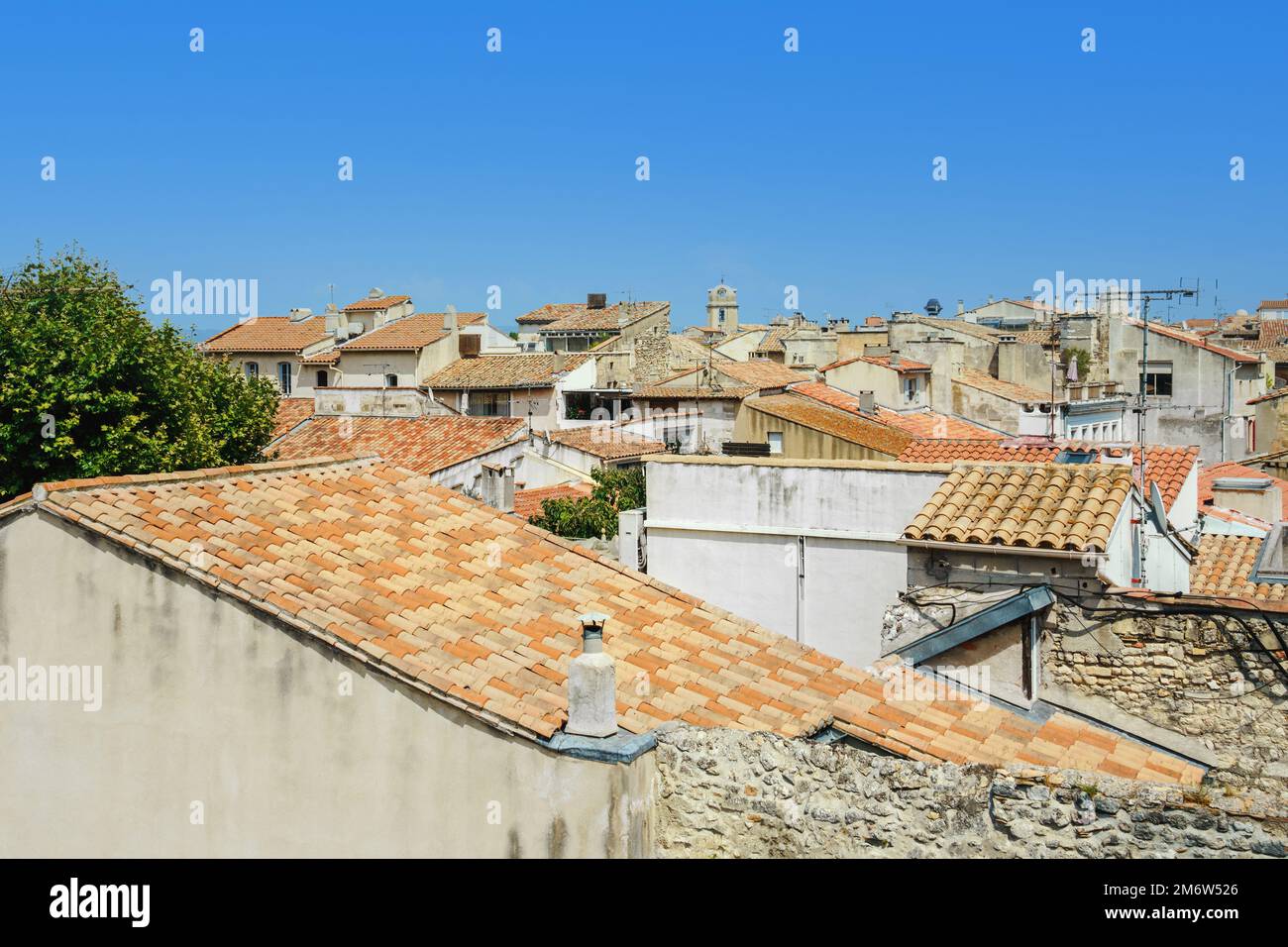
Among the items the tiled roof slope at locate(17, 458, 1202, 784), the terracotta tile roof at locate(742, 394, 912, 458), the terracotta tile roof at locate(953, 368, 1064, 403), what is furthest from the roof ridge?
the terracotta tile roof at locate(953, 368, 1064, 403)

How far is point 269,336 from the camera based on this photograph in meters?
55.5

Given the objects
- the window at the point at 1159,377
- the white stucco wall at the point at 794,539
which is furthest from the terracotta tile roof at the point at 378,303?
the white stucco wall at the point at 794,539

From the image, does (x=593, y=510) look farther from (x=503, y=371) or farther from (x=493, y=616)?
(x=503, y=371)

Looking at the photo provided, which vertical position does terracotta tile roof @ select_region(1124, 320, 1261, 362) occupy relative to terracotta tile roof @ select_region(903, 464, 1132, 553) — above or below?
above

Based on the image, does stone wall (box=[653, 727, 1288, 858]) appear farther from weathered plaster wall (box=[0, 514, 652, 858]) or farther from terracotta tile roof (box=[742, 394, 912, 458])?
terracotta tile roof (box=[742, 394, 912, 458])

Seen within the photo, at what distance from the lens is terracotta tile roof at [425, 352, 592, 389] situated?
4559 centimetres

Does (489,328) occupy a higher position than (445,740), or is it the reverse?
(489,328)

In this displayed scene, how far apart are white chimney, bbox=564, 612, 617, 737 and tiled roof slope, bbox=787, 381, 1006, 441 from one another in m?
23.5

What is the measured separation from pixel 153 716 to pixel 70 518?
1612 mm

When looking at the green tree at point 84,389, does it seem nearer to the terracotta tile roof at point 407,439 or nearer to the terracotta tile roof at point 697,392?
the terracotta tile roof at point 407,439

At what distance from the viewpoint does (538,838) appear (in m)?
7.68

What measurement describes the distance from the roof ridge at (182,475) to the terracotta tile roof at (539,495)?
1461 centimetres
